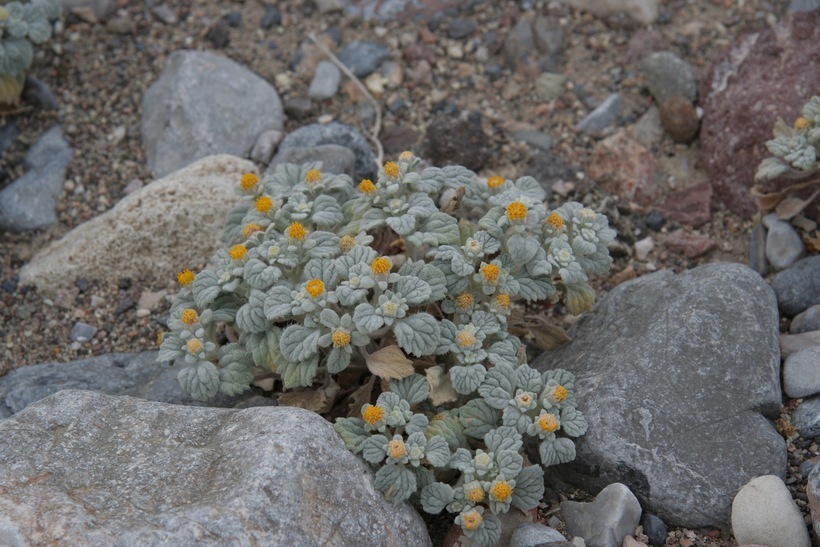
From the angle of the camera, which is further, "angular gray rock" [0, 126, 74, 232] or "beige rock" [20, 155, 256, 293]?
"angular gray rock" [0, 126, 74, 232]

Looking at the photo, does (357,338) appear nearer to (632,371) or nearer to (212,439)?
(212,439)

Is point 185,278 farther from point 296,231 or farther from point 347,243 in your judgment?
point 347,243

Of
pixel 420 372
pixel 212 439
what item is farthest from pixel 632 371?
pixel 212 439

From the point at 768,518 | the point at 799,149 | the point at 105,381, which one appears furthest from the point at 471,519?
the point at 799,149

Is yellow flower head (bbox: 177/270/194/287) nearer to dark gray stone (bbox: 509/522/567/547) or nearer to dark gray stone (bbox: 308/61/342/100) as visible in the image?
dark gray stone (bbox: 509/522/567/547)

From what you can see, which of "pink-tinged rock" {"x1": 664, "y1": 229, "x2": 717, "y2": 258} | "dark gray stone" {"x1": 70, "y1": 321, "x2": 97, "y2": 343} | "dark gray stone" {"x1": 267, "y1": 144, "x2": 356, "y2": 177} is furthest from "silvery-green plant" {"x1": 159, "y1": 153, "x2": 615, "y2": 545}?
"pink-tinged rock" {"x1": 664, "y1": 229, "x2": 717, "y2": 258}
